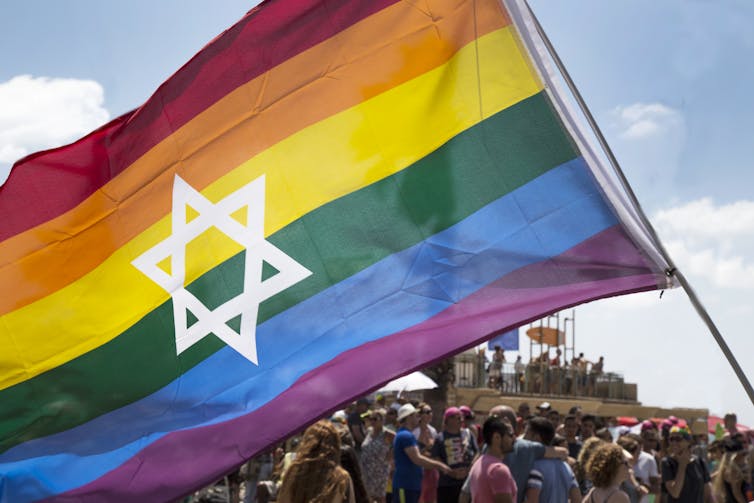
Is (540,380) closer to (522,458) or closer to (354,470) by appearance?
(522,458)

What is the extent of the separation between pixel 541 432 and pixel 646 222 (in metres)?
3.53

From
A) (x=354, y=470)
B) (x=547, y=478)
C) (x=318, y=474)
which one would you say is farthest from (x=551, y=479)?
(x=318, y=474)

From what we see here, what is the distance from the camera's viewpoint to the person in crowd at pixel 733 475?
10031 mm

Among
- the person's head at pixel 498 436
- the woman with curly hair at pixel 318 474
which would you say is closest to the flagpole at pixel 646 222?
the woman with curly hair at pixel 318 474

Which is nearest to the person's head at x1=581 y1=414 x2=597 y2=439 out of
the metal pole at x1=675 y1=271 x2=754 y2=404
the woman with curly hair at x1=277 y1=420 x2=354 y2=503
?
the woman with curly hair at x1=277 y1=420 x2=354 y2=503

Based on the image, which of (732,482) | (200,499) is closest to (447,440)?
(732,482)

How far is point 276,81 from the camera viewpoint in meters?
5.20

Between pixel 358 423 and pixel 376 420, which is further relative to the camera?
pixel 358 423

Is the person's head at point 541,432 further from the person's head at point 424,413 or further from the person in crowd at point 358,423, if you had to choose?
the person in crowd at point 358,423

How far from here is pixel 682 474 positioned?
10.1 metres

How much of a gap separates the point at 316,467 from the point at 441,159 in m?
1.53

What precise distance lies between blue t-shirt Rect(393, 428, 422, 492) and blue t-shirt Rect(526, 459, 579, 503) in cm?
306

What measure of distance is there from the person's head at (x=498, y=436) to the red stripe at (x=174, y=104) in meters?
Result: 2.87

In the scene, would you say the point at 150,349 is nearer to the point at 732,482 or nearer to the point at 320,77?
the point at 320,77
